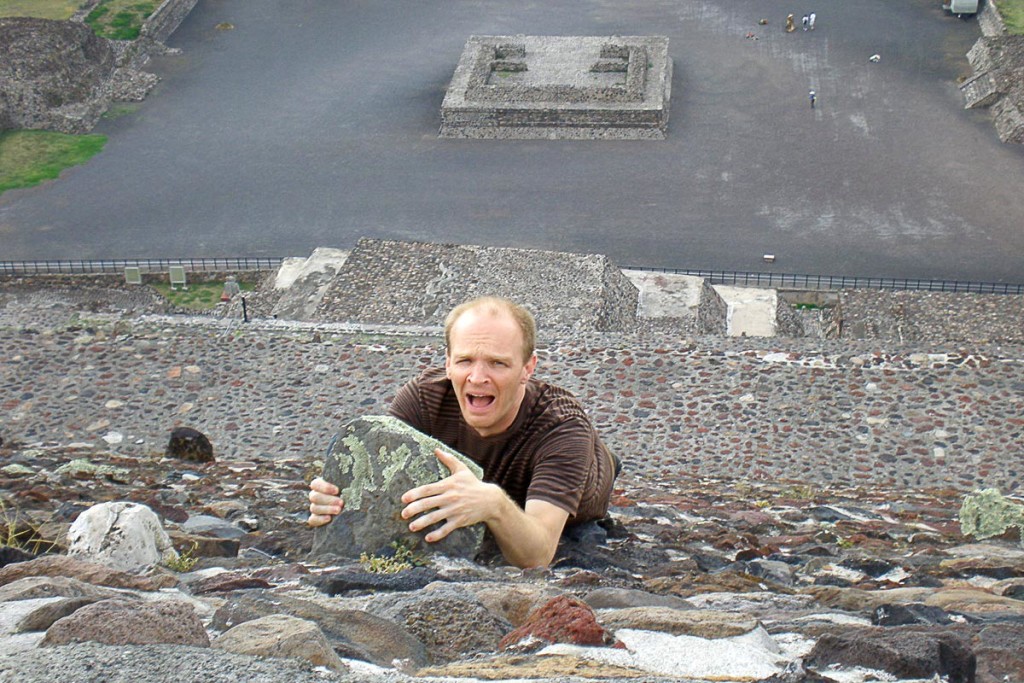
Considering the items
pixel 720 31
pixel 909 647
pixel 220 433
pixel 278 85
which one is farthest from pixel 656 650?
pixel 720 31

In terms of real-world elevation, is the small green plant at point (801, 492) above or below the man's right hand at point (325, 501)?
below

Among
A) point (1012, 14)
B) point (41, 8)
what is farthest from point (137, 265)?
point (1012, 14)

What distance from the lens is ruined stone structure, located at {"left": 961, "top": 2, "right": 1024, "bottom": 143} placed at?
27.5m

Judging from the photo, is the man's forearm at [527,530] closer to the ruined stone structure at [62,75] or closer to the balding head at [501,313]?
the balding head at [501,313]

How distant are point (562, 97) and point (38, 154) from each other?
34.9 feet

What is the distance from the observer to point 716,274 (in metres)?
22.0

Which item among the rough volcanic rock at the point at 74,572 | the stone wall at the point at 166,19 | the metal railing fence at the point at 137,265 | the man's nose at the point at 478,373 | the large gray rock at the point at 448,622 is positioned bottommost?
the metal railing fence at the point at 137,265

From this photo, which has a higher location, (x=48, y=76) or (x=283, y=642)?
(x=283, y=642)

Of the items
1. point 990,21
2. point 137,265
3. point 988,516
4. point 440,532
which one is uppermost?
point 440,532

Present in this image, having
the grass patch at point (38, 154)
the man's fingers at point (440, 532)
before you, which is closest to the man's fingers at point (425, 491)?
the man's fingers at point (440, 532)

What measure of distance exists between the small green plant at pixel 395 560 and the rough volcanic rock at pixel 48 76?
24.9 metres

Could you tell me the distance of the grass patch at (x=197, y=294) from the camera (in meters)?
21.7

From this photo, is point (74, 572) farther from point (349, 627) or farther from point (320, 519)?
point (349, 627)

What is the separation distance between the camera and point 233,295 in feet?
69.2
